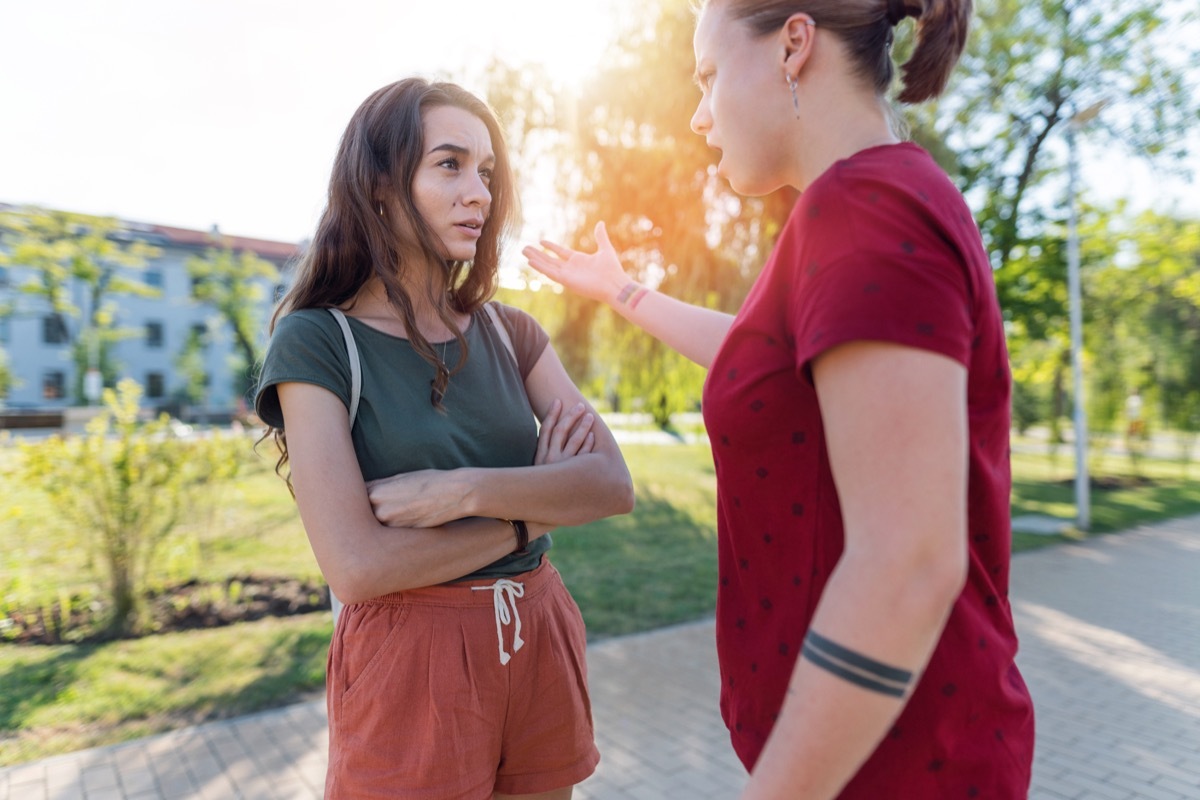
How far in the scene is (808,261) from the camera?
2.96 ft

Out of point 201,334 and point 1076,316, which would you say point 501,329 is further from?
point 201,334

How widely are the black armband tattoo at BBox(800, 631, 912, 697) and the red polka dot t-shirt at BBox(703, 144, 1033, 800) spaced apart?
0.58ft

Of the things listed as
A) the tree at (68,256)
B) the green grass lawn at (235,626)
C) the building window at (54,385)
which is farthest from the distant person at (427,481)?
the building window at (54,385)

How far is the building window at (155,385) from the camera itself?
154ft

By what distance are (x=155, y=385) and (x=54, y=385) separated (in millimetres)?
4954

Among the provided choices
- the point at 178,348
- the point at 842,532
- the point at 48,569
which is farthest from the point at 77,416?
the point at 178,348

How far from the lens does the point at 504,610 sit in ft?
5.64

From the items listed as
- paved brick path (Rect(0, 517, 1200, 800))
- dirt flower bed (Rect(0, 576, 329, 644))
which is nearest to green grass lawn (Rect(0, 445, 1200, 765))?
dirt flower bed (Rect(0, 576, 329, 644))

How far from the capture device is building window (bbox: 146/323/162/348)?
48.3 m

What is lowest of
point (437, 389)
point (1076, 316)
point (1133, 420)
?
point (1133, 420)

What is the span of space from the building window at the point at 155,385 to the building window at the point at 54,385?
13.3ft

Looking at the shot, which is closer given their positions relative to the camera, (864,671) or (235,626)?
(864,671)

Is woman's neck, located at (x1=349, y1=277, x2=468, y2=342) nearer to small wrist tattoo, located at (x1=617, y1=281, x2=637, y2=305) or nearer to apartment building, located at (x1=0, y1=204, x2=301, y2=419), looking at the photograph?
small wrist tattoo, located at (x1=617, y1=281, x2=637, y2=305)

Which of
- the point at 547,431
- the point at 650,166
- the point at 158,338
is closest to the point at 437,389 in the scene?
the point at 547,431
